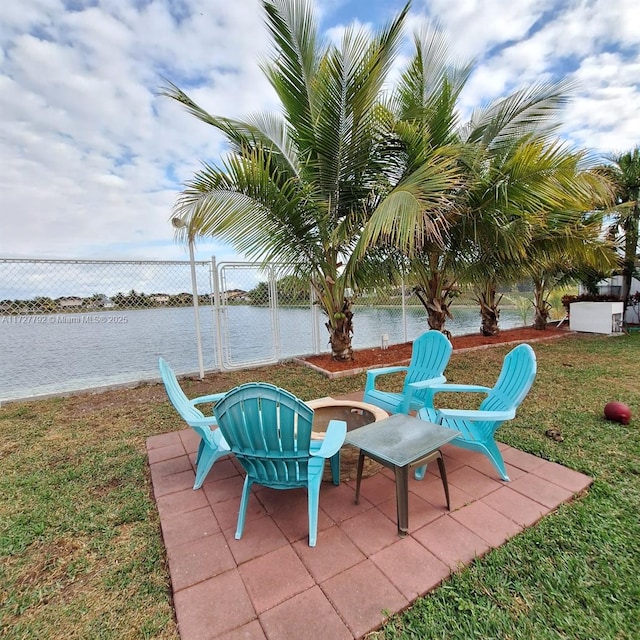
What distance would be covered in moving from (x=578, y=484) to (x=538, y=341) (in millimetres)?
7475

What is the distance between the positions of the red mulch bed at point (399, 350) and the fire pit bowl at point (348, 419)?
270 centimetres

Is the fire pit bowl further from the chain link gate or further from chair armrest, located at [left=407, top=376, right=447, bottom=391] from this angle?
the chain link gate

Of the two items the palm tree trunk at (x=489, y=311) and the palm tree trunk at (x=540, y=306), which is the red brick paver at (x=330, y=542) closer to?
the palm tree trunk at (x=489, y=311)

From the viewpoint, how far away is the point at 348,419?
331 cm

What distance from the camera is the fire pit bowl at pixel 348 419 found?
2.81m

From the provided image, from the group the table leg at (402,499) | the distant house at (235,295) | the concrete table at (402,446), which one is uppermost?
the distant house at (235,295)

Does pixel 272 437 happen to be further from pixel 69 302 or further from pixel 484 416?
pixel 69 302

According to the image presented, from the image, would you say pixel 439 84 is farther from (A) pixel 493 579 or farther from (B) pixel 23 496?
(B) pixel 23 496

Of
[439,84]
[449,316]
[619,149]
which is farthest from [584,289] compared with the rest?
[439,84]

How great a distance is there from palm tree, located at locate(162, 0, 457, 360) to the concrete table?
2.47m

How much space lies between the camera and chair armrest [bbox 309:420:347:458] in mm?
2045

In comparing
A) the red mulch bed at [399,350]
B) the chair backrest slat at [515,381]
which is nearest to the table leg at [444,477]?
the chair backrest slat at [515,381]

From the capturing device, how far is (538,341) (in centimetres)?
888

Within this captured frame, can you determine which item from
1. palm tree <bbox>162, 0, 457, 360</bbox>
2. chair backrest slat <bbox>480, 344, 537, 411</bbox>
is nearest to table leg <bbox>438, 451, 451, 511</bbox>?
chair backrest slat <bbox>480, 344, 537, 411</bbox>
